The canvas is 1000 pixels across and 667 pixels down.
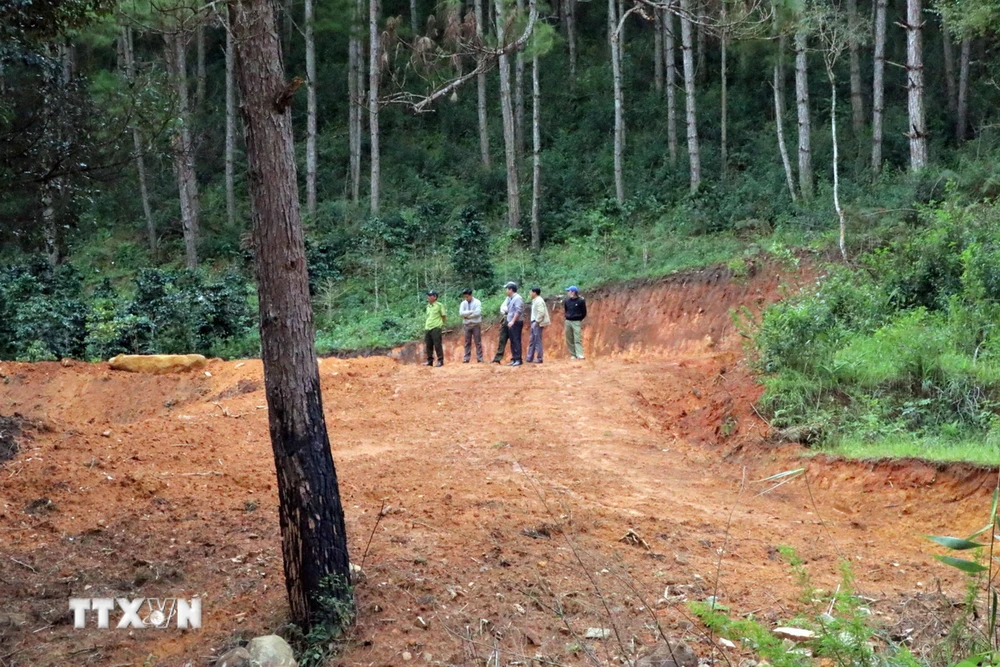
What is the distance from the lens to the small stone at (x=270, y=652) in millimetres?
5352

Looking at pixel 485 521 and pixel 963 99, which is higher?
pixel 963 99

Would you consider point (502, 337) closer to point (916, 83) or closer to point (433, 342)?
point (433, 342)

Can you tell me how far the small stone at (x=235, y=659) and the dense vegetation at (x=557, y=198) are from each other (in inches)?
151

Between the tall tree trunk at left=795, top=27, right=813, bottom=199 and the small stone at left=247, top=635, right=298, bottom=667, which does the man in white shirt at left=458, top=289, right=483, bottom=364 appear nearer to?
the tall tree trunk at left=795, top=27, right=813, bottom=199

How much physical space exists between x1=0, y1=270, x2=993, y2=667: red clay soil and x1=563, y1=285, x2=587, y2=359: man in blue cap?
3.76 metres

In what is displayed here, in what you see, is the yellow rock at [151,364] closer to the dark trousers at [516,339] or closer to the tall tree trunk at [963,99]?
the dark trousers at [516,339]

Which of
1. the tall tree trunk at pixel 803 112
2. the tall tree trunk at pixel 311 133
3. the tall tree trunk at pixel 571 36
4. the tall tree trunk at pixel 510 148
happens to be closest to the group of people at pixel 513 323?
the tall tree trunk at pixel 510 148

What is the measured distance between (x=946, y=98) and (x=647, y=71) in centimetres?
1226

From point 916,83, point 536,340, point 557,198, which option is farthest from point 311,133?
point 916,83

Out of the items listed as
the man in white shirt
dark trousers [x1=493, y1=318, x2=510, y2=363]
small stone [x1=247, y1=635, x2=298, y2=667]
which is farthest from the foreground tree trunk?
the man in white shirt

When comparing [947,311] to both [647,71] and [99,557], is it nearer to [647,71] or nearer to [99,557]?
[99,557]

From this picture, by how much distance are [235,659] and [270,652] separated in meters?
0.20

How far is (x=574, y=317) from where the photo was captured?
1898cm

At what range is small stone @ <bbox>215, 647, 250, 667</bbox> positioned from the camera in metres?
5.35
